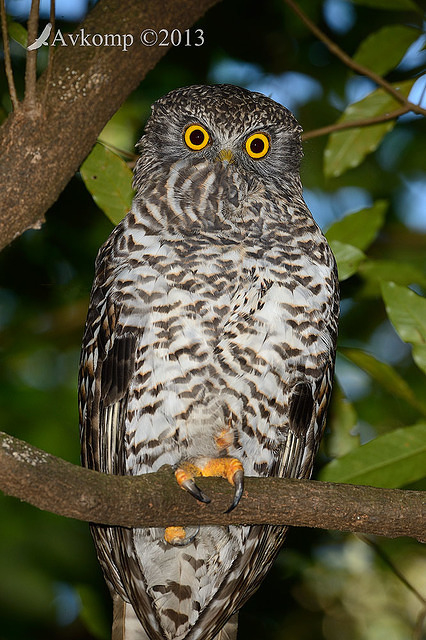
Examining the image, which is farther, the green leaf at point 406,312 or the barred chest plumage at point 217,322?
the green leaf at point 406,312

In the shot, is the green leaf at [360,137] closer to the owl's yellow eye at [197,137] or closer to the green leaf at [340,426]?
the owl's yellow eye at [197,137]

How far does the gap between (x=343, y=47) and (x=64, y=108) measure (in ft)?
10.8

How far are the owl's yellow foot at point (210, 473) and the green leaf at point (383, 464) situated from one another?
577 mm

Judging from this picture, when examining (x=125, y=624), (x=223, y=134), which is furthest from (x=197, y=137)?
(x=125, y=624)

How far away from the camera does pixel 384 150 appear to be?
20.0 ft

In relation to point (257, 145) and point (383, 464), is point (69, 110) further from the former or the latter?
point (383, 464)

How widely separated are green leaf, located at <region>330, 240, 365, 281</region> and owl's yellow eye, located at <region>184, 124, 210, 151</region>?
2.18 feet

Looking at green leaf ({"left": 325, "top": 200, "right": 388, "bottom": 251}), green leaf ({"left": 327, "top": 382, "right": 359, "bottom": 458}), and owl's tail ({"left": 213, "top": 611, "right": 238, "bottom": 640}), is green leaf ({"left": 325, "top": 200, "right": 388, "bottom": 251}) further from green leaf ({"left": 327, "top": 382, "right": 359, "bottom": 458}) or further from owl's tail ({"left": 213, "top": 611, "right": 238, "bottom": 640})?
owl's tail ({"left": 213, "top": 611, "right": 238, "bottom": 640})

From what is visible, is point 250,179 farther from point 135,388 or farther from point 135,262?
point 135,388

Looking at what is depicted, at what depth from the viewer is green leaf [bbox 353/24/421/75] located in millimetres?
3766

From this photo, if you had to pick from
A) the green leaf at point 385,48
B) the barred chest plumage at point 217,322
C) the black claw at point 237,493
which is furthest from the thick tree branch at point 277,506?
the green leaf at point 385,48

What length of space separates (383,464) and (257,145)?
1340mm

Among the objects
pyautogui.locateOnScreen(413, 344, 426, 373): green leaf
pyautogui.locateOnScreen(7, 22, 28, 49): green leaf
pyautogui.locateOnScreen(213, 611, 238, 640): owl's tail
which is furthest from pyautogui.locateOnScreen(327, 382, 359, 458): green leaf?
pyautogui.locateOnScreen(7, 22, 28, 49): green leaf

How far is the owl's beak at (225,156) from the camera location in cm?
311
